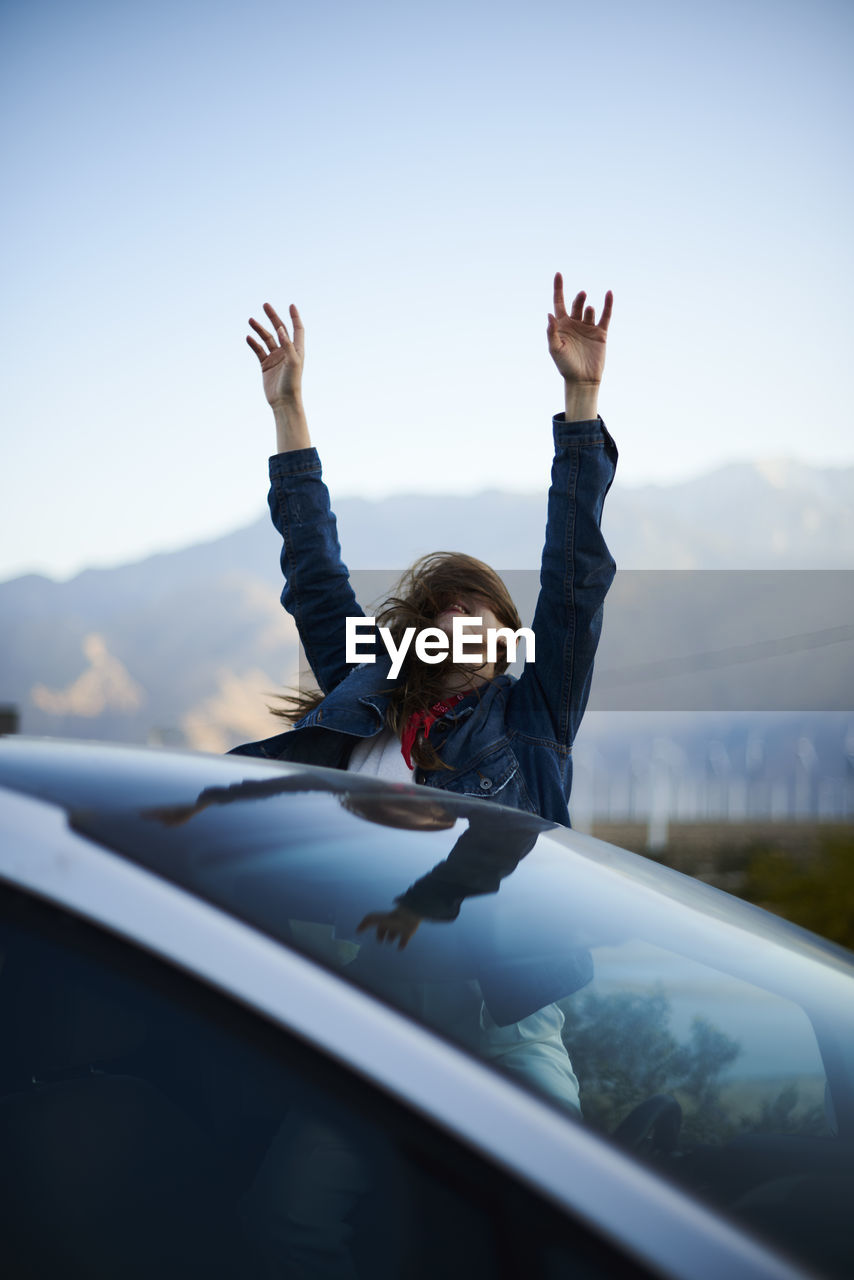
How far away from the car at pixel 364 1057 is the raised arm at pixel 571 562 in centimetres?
99

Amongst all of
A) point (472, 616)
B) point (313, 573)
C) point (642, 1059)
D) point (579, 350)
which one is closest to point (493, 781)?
point (472, 616)

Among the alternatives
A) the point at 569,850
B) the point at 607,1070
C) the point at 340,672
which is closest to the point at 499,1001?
the point at 607,1070

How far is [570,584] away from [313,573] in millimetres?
779

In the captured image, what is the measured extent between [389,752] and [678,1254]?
176cm

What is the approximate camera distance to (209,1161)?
0.94 m

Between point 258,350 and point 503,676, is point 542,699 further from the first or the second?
point 258,350

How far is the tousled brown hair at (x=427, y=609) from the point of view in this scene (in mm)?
2512

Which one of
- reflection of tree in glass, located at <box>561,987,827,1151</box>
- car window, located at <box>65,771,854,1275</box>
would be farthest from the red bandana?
reflection of tree in glass, located at <box>561,987,827,1151</box>

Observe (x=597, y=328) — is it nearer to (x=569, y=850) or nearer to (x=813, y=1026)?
(x=569, y=850)

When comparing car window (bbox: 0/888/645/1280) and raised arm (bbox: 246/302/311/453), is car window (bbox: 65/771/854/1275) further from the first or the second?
raised arm (bbox: 246/302/311/453)

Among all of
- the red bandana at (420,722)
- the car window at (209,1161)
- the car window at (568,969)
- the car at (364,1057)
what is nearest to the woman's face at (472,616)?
the red bandana at (420,722)

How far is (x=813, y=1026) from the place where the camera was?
1.36m

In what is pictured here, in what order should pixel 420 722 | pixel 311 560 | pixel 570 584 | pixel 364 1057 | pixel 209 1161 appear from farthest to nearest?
pixel 311 560 → pixel 420 722 → pixel 570 584 → pixel 209 1161 → pixel 364 1057

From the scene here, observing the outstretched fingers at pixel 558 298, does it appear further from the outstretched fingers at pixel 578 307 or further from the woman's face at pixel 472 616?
the woman's face at pixel 472 616
